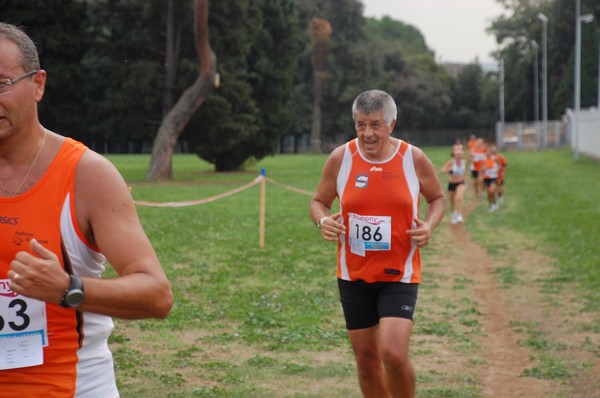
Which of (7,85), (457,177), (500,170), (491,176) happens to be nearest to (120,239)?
(7,85)

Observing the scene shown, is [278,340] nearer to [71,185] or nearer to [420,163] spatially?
[420,163]

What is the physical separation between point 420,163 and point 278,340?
3.63 meters

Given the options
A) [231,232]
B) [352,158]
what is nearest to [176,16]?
[231,232]

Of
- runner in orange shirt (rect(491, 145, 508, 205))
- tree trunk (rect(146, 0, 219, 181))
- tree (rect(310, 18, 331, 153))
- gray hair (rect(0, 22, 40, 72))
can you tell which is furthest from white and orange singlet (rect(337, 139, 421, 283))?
tree (rect(310, 18, 331, 153))

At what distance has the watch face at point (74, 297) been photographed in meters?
2.45

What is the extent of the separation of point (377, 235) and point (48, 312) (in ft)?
10.7

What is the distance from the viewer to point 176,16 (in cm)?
3853

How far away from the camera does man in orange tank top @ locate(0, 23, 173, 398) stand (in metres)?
2.65

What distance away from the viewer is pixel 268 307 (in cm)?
1077

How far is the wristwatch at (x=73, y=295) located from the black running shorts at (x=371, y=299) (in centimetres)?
338

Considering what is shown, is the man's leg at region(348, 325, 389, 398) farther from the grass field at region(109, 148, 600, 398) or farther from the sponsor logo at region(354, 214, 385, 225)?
the grass field at region(109, 148, 600, 398)

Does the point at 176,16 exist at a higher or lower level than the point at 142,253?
higher

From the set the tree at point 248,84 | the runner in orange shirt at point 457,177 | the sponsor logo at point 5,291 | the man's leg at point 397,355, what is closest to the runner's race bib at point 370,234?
the man's leg at point 397,355

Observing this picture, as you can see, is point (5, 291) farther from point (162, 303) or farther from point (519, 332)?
point (519, 332)
